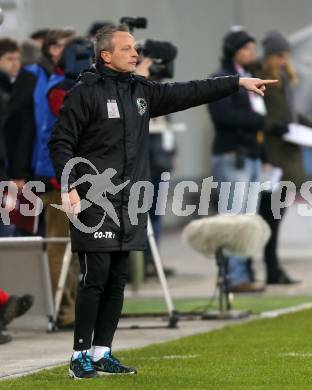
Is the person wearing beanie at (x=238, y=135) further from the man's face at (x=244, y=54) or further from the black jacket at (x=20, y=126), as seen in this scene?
the black jacket at (x=20, y=126)

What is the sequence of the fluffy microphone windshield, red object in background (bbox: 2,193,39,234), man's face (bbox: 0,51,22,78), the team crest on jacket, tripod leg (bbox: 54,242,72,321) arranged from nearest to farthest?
the team crest on jacket, tripod leg (bbox: 54,242,72,321), red object in background (bbox: 2,193,39,234), the fluffy microphone windshield, man's face (bbox: 0,51,22,78)

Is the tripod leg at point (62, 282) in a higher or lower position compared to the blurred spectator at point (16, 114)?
lower

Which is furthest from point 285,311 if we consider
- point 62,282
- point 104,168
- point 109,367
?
point 104,168

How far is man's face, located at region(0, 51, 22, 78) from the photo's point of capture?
1364 cm

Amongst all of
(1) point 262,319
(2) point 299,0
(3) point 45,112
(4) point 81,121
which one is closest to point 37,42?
(3) point 45,112

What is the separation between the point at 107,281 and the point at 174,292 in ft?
20.8

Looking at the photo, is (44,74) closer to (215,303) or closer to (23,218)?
(23,218)

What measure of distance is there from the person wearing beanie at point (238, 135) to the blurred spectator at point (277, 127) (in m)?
0.46

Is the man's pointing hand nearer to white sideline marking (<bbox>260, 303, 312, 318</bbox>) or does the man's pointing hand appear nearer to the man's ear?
the man's ear

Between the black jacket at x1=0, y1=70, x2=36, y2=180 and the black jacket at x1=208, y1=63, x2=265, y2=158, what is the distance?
7.77ft

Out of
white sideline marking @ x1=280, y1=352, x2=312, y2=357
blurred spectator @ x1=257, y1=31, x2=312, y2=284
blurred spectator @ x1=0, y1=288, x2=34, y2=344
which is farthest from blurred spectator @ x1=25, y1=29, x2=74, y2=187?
blurred spectator @ x1=257, y1=31, x2=312, y2=284

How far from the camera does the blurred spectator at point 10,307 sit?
11562mm


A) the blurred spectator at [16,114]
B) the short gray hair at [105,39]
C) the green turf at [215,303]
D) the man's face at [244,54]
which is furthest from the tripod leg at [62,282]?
the man's face at [244,54]

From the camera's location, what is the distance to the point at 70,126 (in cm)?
924
